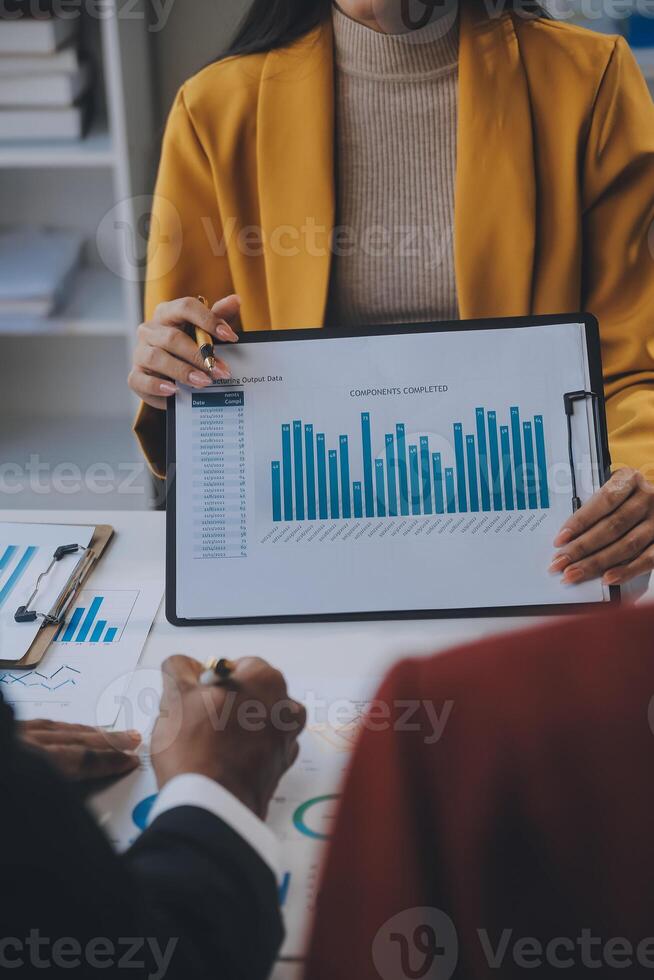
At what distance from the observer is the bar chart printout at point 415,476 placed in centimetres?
98

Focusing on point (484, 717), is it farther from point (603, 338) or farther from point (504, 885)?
point (603, 338)

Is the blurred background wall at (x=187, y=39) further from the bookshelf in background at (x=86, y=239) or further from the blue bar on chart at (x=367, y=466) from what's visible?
the blue bar on chart at (x=367, y=466)

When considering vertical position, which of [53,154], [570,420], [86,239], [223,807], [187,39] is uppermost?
[187,39]

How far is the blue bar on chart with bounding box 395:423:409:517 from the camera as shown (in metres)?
0.98

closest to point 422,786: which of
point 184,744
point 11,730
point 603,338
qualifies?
point 11,730

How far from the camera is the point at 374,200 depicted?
141cm

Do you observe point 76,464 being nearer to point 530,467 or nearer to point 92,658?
point 92,658

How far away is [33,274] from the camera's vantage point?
2.13 meters

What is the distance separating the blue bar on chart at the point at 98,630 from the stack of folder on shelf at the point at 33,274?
125cm

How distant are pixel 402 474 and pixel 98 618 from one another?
356 millimetres

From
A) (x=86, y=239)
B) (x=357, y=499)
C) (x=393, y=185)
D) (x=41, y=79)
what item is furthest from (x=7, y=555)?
(x=86, y=239)

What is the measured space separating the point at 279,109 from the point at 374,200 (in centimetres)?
18

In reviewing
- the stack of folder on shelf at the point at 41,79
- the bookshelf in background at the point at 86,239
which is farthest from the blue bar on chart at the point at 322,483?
the stack of folder on shelf at the point at 41,79

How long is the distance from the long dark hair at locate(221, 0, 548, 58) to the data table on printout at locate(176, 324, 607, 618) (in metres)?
0.66
